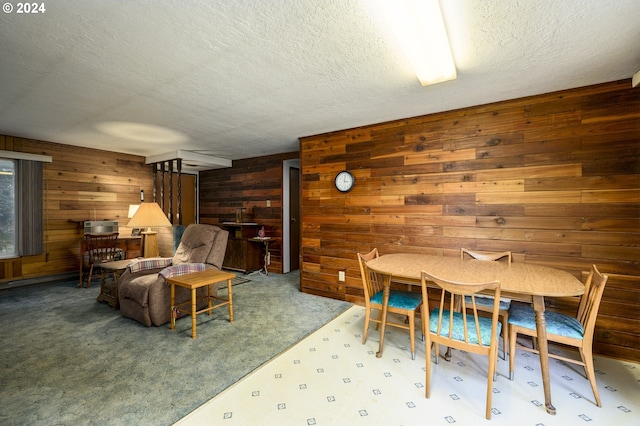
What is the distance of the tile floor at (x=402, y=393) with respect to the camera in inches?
68.7

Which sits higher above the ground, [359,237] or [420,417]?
[359,237]

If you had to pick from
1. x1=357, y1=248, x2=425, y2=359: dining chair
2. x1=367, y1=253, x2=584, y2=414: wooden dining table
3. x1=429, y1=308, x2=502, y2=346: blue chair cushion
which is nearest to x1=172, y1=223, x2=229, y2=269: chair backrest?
x1=357, y1=248, x2=425, y2=359: dining chair

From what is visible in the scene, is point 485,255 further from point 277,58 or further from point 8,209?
point 8,209

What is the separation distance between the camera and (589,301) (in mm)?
1954

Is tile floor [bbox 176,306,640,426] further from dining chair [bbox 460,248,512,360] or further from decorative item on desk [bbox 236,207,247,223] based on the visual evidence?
decorative item on desk [bbox 236,207,247,223]

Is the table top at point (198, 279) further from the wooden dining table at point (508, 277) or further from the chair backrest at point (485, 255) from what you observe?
the chair backrest at point (485, 255)

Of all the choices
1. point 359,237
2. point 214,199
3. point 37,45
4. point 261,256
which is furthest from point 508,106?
point 214,199

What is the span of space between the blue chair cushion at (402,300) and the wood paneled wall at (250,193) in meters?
3.21

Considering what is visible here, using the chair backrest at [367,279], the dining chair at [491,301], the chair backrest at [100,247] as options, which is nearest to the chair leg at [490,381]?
the dining chair at [491,301]

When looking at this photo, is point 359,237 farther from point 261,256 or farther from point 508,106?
point 261,256

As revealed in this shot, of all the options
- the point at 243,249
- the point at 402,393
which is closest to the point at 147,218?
the point at 243,249

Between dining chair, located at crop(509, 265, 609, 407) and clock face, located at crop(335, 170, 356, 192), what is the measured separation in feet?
7.44

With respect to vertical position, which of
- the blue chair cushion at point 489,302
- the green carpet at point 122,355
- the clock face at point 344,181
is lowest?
the green carpet at point 122,355

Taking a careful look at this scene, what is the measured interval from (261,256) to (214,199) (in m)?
1.97
